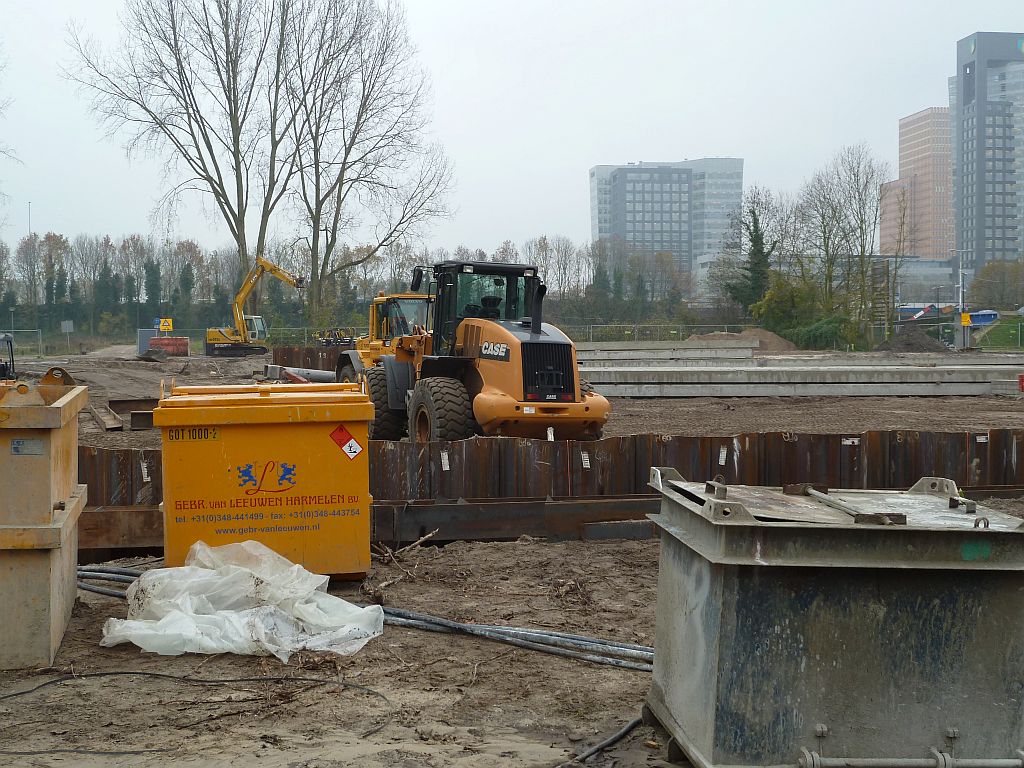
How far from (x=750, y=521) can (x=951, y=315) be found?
6462cm

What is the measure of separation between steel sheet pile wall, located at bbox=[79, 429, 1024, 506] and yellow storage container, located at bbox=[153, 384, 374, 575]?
176 cm

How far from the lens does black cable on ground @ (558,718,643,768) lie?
4207 millimetres

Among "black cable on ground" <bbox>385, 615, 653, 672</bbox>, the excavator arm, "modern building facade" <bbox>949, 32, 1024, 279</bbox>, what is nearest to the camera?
"black cable on ground" <bbox>385, 615, 653, 672</bbox>

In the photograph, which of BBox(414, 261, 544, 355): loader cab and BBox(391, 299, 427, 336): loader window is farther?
BBox(391, 299, 427, 336): loader window

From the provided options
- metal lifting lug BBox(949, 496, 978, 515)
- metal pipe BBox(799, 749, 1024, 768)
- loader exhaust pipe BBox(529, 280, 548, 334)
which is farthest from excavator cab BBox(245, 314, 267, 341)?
metal pipe BBox(799, 749, 1024, 768)

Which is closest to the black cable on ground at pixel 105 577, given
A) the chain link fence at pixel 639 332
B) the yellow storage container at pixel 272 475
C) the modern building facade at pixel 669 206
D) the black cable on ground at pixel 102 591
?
the black cable on ground at pixel 102 591

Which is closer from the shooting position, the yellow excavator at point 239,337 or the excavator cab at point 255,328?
the yellow excavator at point 239,337

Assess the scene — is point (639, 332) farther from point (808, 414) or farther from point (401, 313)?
point (401, 313)

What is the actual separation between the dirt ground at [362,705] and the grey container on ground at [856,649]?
0.81 m

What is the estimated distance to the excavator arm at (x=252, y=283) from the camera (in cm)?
3444

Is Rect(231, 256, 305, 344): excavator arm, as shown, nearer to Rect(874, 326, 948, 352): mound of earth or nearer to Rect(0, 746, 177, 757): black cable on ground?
Rect(874, 326, 948, 352): mound of earth

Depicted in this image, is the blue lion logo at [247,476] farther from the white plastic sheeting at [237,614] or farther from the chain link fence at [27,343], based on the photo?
the chain link fence at [27,343]

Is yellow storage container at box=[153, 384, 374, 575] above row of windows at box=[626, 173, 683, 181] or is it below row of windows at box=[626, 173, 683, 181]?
below

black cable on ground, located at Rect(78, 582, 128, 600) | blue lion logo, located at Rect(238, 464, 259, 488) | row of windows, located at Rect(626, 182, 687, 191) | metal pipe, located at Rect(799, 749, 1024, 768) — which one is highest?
row of windows, located at Rect(626, 182, 687, 191)
